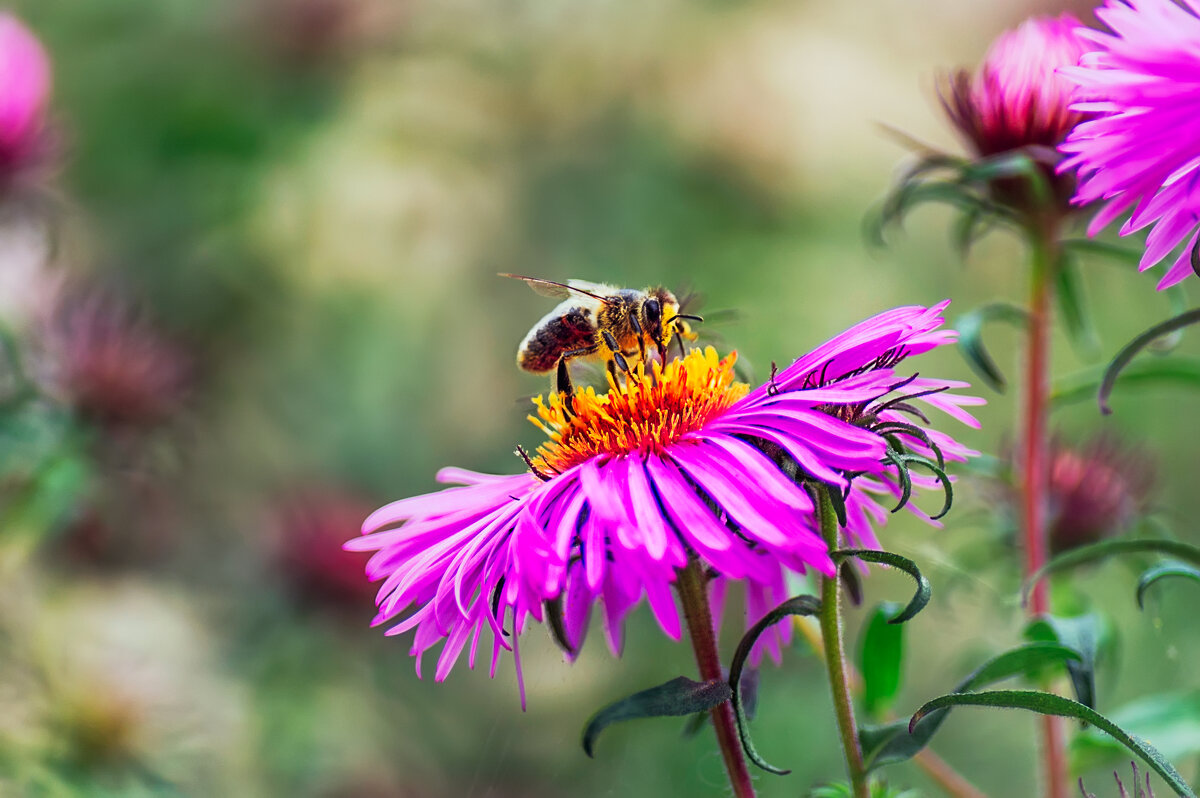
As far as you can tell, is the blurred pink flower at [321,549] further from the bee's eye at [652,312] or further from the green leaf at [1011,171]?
the green leaf at [1011,171]

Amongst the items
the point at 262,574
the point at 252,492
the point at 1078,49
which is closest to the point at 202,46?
the point at 252,492

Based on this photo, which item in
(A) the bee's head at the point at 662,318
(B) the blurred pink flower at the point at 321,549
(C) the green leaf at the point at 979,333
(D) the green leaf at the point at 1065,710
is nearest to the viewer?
(D) the green leaf at the point at 1065,710

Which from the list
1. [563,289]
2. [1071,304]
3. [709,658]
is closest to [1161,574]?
[709,658]

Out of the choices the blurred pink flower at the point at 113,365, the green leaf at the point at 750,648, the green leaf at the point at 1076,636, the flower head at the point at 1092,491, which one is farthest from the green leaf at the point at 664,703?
the blurred pink flower at the point at 113,365

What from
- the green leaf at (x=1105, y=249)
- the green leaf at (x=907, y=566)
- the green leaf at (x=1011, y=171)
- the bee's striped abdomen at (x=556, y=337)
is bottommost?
the green leaf at (x=907, y=566)

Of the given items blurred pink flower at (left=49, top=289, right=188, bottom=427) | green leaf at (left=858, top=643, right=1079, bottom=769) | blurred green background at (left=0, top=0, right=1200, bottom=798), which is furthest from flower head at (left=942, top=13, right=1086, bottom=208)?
blurred pink flower at (left=49, top=289, right=188, bottom=427)

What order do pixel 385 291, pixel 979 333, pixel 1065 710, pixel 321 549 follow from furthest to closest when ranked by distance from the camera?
1. pixel 385 291
2. pixel 321 549
3. pixel 979 333
4. pixel 1065 710

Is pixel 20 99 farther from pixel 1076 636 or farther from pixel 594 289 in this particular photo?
pixel 1076 636
